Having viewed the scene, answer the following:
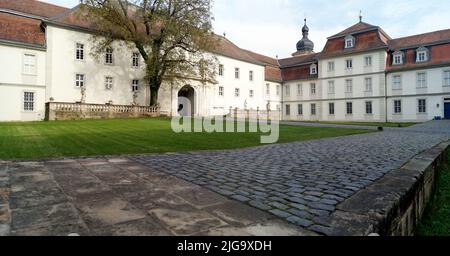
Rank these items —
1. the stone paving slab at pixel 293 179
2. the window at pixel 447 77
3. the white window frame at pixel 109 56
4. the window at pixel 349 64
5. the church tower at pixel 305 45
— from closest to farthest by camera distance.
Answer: the stone paving slab at pixel 293 179 < the white window frame at pixel 109 56 < the window at pixel 447 77 < the window at pixel 349 64 < the church tower at pixel 305 45

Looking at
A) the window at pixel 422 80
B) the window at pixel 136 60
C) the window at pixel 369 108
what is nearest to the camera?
the window at pixel 136 60

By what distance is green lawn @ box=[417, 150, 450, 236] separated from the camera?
448 cm

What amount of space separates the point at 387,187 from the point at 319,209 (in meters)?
1.42

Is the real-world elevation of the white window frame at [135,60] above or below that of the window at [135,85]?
above

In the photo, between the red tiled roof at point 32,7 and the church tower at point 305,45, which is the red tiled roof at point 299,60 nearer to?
the church tower at point 305,45

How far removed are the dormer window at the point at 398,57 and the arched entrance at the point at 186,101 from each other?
26224mm

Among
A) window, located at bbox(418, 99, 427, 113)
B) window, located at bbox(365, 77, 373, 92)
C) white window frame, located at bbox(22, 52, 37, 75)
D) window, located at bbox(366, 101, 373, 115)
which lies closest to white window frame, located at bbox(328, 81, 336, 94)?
window, located at bbox(365, 77, 373, 92)

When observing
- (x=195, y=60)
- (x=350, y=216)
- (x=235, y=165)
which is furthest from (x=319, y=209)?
(x=195, y=60)

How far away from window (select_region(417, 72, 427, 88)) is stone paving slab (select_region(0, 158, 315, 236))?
38507 mm

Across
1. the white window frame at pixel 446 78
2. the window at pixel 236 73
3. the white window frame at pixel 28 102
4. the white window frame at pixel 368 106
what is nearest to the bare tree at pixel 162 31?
the white window frame at pixel 28 102

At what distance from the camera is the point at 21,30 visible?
24672 millimetres

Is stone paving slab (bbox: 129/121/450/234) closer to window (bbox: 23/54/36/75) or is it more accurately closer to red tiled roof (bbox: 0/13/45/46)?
window (bbox: 23/54/36/75)

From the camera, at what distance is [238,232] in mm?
2301

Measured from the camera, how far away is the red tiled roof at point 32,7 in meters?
26.2
